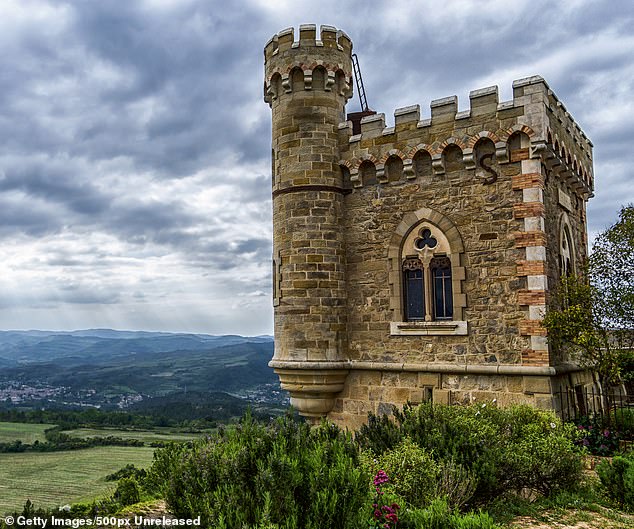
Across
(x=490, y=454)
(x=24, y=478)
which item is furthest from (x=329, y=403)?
(x=24, y=478)

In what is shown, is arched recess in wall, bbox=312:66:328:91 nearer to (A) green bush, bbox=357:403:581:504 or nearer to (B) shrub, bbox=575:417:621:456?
(A) green bush, bbox=357:403:581:504

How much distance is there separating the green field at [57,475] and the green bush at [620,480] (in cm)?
891

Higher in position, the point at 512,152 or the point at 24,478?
the point at 512,152

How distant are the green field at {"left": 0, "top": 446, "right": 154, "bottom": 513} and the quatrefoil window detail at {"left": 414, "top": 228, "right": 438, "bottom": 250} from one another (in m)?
8.75

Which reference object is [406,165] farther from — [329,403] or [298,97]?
[329,403]

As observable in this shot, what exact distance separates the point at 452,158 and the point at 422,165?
2.53ft

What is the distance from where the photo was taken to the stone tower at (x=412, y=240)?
485 inches

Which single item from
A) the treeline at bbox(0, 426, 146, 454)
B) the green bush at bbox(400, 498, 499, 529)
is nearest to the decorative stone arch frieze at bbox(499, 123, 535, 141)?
the green bush at bbox(400, 498, 499, 529)

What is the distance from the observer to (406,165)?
44.9ft

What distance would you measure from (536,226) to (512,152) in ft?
5.97

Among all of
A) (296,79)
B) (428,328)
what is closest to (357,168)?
(296,79)

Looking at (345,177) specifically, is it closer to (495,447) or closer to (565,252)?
(565,252)

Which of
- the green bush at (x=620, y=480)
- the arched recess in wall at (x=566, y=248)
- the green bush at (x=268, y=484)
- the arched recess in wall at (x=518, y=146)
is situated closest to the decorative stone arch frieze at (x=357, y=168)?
the arched recess in wall at (x=518, y=146)

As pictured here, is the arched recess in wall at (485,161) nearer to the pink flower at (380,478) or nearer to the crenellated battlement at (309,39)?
the crenellated battlement at (309,39)
